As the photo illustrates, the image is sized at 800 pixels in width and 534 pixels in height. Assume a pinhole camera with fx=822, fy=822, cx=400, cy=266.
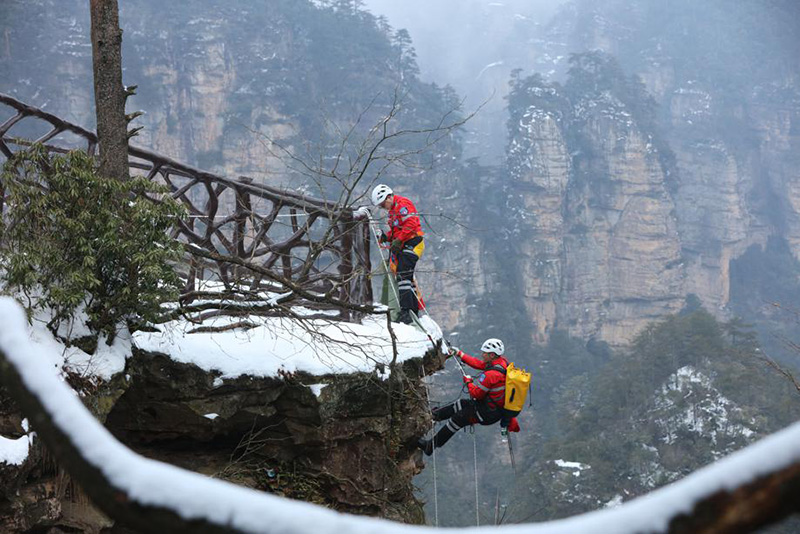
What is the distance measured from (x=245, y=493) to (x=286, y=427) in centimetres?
518

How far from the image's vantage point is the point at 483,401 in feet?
22.7

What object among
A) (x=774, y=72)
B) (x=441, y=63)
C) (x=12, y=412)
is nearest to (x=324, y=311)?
(x=12, y=412)

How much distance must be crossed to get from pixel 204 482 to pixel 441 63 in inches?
3690

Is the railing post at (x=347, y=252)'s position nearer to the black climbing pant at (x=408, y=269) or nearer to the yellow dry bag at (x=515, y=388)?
the black climbing pant at (x=408, y=269)

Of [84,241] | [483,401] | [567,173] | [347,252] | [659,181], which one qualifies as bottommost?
[483,401]

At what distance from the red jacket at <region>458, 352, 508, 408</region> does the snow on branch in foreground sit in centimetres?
591

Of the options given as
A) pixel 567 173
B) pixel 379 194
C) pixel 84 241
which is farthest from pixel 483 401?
pixel 567 173

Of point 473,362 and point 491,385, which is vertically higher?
point 473,362

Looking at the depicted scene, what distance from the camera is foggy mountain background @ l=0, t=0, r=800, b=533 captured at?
3709cm

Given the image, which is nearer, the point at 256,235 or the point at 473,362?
the point at 256,235

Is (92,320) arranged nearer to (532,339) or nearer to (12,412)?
(12,412)

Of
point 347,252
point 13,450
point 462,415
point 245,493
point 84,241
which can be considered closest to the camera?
point 245,493

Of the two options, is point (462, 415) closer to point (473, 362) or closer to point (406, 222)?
point (473, 362)

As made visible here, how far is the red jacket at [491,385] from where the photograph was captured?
6770 millimetres
